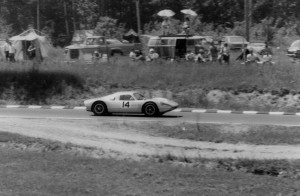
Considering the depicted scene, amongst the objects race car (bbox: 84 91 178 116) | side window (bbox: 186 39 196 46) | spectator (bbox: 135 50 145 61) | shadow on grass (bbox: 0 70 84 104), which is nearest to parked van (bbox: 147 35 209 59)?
side window (bbox: 186 39 196 46)

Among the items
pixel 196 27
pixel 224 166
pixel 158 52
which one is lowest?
pixel 224 166

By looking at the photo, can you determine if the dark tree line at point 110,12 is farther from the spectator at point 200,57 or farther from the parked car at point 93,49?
the spectator at point 200,57

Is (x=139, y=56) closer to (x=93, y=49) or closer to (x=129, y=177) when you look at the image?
(x=93, y=49)

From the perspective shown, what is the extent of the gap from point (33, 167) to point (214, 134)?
27.8 feet

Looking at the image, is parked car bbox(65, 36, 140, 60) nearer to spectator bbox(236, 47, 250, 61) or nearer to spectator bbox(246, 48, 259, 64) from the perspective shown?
spectator bbox(236, 47, 250, 61)

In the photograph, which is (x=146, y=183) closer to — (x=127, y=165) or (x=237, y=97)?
(x=127, y=165)

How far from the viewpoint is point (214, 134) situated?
20297 mm

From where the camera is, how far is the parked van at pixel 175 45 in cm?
3400

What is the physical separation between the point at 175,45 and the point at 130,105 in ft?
32.3

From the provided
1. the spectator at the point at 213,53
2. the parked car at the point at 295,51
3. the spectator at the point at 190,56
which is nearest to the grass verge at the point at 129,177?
the spectator at the point at 213,53

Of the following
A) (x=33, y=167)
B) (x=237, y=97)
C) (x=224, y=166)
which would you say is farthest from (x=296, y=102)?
(x=33, y=167)

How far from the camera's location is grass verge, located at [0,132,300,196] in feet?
36.7

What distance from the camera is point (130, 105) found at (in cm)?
2527

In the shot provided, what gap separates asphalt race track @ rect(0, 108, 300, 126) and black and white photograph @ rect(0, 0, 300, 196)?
0.05m
